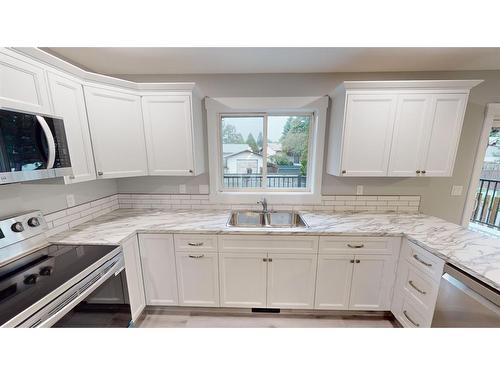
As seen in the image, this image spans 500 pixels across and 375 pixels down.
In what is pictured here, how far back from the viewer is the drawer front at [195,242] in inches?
65.6

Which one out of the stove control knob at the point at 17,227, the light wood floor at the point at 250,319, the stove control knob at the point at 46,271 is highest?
the stove control knob at the point at 17,227

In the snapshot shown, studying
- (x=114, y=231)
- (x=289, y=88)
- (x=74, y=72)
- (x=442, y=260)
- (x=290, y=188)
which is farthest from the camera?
(x=290, y=188)

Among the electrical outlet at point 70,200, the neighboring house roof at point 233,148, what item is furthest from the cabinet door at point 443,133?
the electrical outlet at point 70,200

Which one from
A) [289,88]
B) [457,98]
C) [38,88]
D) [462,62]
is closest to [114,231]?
[38,88]

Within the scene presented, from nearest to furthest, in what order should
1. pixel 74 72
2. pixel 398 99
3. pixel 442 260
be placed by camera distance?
pixel 442 260 < pixel 74 72 < pixel 398 99

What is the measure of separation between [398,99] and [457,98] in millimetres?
488

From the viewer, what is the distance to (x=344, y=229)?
165cm

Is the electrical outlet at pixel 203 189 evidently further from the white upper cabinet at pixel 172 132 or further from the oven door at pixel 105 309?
the oven door at pixel 105 309

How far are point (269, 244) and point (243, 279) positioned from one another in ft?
1.36

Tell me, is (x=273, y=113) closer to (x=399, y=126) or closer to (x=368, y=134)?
(x=368, y=134)

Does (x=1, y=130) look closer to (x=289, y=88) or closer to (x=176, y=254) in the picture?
(x=176, y=254)

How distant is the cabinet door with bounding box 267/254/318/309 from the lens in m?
1.68

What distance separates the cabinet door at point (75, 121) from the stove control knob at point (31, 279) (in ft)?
2.04

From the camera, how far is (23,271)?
1112 mm
